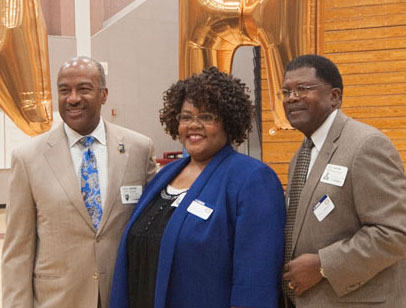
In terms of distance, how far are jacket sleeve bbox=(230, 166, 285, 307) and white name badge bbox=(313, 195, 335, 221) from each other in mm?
107

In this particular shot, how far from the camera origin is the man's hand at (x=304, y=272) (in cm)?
146

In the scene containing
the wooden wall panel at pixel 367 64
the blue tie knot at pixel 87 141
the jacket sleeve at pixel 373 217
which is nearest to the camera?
the jacket sleeve at pixel 373 217

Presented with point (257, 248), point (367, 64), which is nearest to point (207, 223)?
point (257, 248)

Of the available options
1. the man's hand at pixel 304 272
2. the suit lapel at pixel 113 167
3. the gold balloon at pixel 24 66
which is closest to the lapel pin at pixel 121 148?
the suit lapel at pixel 113 167

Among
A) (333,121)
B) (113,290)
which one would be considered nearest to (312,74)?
(333,121)

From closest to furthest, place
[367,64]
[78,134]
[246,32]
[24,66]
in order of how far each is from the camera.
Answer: [78,134], [24,66], [246,32], [367,64]

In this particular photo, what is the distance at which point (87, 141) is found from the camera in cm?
189

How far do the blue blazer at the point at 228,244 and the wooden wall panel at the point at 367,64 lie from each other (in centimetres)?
531

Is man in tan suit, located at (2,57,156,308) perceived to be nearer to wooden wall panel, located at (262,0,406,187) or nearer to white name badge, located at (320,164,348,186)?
white name badge, located at (320,164,348,186)

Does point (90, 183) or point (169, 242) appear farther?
point (90, 183)

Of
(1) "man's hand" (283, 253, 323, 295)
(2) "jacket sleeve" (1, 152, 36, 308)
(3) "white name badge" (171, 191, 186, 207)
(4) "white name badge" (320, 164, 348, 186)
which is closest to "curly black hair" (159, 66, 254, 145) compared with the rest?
(3) "white name badge" (171, 191, 186, 207)

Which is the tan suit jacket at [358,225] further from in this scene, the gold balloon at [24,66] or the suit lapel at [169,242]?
the gold balloon at [24,66]

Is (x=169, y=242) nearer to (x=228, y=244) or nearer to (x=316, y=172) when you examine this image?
(x=228, y=244)

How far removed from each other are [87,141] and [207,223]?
1.96ft
